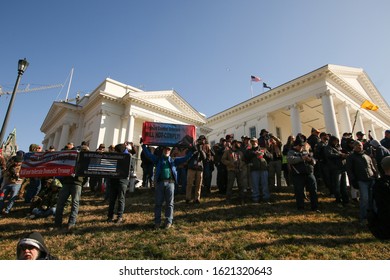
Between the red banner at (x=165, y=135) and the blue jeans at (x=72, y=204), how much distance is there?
238 centimetres

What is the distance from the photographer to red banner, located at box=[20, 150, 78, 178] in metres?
7.30

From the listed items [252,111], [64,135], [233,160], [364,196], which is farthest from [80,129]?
[364,196]

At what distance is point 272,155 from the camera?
32.9ft

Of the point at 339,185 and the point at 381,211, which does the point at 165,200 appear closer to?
the point at 381,211

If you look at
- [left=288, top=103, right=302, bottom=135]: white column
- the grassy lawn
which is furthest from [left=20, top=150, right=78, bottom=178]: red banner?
[left=288, top=103, right=302, bottom=135]: white column

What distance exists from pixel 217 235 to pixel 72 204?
382 cm

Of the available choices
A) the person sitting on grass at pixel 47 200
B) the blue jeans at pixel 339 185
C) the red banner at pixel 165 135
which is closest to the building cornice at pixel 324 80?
the blue jeans at pixel 339 185

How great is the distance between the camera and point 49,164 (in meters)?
7.84

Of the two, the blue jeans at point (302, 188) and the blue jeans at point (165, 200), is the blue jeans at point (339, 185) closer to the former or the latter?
the blue jeans at point (302, 188)

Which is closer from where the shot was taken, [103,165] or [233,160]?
[103,165]

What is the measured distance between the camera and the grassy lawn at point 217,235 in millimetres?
4797

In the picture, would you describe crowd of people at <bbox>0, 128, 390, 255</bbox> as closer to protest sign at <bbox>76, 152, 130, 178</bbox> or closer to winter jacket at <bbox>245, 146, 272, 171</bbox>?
winter jacket at <bbox>245, 146, 272, 171</bbox>
